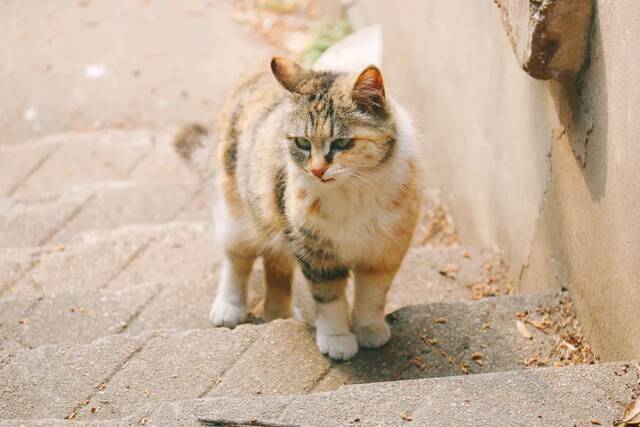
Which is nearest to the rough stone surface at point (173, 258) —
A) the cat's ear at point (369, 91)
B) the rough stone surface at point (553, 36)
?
the cat's ear at point (369, 91)

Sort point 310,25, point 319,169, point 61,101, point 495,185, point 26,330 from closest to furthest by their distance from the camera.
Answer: point 319,169, point 26,330, point 495,185, point 61,101, point 310,25

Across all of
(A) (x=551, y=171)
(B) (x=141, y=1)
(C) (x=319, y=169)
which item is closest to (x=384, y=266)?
(C) (x=319, y=169)

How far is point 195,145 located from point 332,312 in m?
1.29

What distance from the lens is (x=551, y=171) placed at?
3375 mm

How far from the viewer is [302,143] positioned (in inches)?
124

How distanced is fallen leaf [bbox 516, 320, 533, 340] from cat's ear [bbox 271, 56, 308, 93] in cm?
118

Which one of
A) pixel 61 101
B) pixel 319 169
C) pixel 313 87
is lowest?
pixel 61 101

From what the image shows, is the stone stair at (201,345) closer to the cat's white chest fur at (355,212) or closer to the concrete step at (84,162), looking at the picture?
the concrete step at (84,162)

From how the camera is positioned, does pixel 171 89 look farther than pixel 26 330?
Yes

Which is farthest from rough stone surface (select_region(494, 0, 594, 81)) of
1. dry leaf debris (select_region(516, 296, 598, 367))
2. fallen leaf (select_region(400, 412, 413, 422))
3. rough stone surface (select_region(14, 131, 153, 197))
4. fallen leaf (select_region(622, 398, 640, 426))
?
rough stone surface (select_region(14, 131, 153, 197))

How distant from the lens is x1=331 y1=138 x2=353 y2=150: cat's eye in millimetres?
3081

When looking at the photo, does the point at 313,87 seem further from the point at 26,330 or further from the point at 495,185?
the point at 26,330

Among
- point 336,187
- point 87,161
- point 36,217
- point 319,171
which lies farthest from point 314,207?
point 87,161

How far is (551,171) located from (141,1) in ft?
19.0
